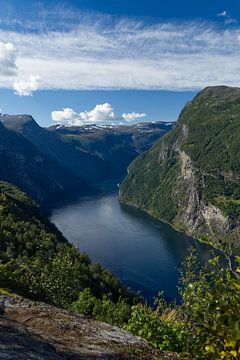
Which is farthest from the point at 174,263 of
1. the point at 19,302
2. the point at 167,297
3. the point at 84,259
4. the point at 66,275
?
the point at 19,302

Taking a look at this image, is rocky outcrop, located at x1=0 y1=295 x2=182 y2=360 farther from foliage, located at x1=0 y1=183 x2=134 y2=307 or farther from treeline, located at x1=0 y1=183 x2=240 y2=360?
foliage, located at x1=0 y1=183 x2=134 y2=307

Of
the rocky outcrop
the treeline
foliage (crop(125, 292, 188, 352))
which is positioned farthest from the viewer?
foliage (crop(125, 292, 188, 352))

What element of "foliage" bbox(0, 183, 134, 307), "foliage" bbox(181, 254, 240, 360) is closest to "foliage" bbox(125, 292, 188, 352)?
"foliage" bbox(181, 254, 240, 360)

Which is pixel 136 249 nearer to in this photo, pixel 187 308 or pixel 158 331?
pixel 158 331

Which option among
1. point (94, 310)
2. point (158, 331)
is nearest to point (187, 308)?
point (158, 331)

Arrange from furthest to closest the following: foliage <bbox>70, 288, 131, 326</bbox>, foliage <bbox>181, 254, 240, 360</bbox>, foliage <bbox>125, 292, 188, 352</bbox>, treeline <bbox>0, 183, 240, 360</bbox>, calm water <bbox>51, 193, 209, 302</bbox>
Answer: calm water <bbox>51, 193, 209, 302</bbox>, foliage <bbox>70, 288, 131, 326</bbox>, foliage <bbox>125, 292, 188, 352</bbox>, treeline <bbox>0, 183, 240, 360</bbox>, foliage <bbox>181, 254, 240, 360</bbox>

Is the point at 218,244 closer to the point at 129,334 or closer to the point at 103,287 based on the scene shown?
the point at 129,334
